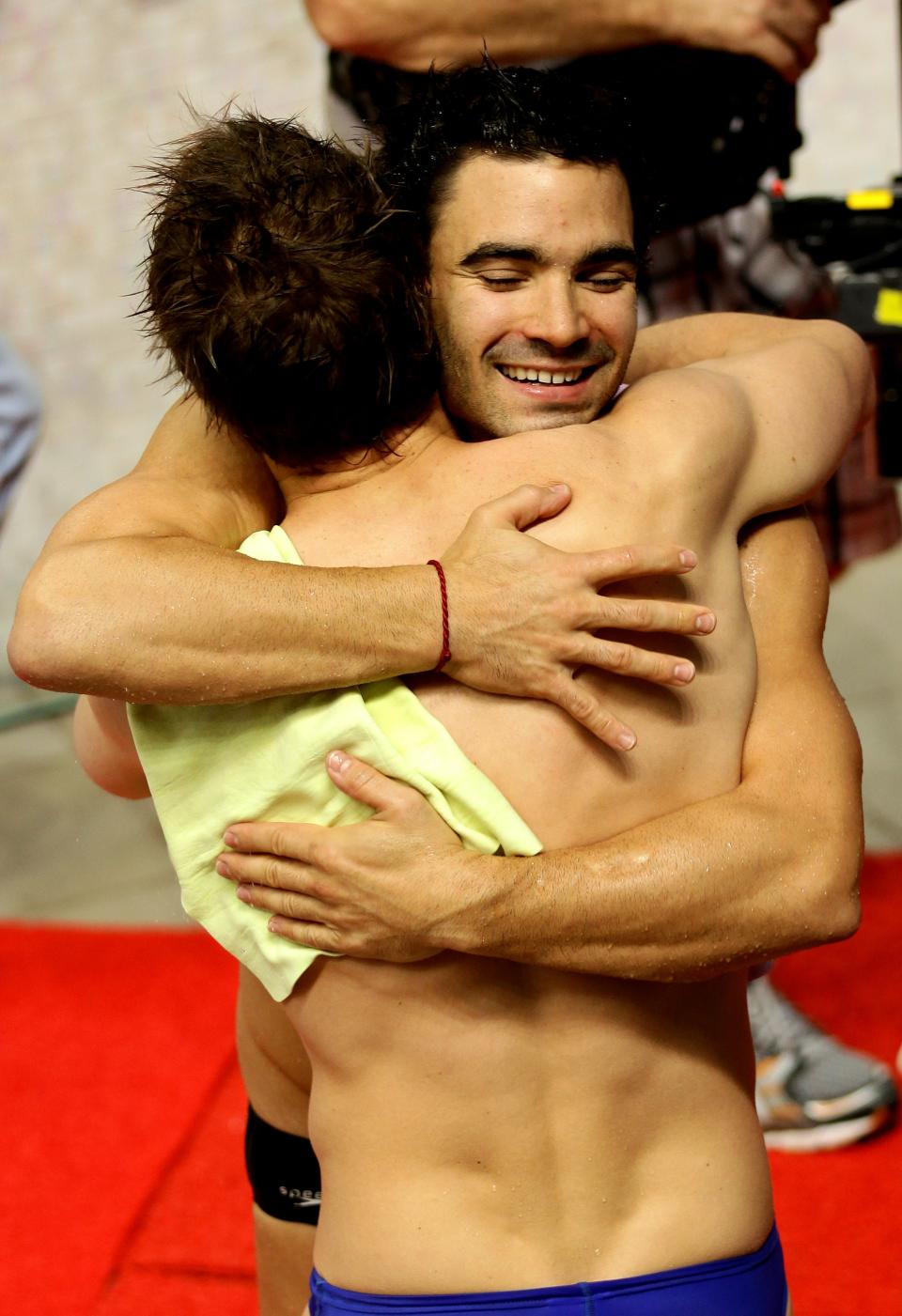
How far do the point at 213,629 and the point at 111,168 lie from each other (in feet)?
13.5

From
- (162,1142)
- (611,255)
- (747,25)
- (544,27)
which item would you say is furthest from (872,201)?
(162,1142)

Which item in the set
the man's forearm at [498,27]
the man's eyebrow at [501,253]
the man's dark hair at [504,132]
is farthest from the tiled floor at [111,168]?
the man's eyebrow at [501,253]

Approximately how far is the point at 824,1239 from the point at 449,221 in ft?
4.93

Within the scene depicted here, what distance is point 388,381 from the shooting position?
1146 mm

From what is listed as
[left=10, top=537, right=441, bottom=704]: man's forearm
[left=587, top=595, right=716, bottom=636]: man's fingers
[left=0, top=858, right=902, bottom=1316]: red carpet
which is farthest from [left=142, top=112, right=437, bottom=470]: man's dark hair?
[left=0, top=858, right=902, bottom=1316]: red carpet

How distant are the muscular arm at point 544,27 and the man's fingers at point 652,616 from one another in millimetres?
1170

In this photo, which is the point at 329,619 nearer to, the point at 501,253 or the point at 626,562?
the point at 626,562

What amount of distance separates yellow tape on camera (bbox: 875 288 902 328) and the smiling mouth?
1108mm

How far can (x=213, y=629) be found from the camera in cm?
107

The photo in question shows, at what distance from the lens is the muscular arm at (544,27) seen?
197 centimetres

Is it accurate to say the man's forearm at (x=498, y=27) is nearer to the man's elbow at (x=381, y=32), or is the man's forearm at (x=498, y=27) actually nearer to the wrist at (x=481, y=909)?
the man's elbow at (x=381, y=32)

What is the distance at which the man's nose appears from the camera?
3.90 ft

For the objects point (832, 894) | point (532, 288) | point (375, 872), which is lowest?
point (832, 894)

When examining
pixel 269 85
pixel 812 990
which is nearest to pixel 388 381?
pixel 812 990
